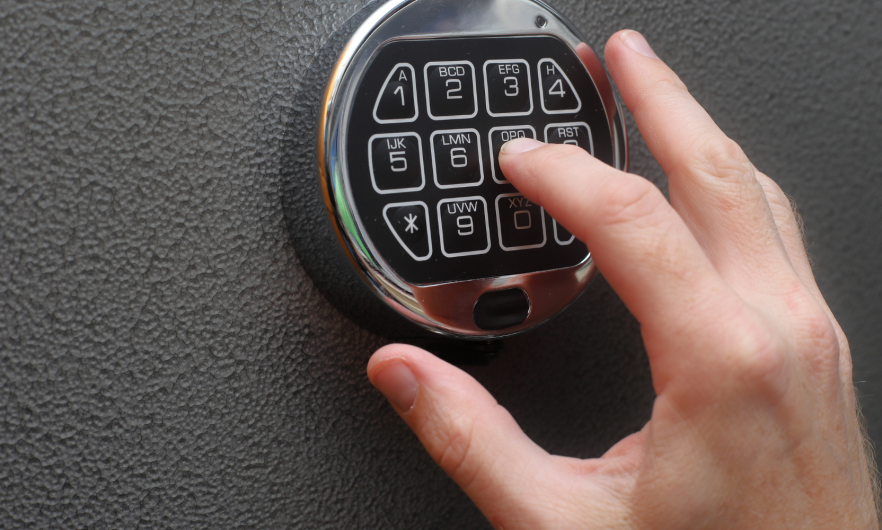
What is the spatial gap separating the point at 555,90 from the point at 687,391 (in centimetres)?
21

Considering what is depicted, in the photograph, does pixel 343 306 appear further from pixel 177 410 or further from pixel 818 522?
pixel 818 522

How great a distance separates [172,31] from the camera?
35cm

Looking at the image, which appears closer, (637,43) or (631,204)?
(631,204)

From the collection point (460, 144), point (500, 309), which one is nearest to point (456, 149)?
point (460, 144)

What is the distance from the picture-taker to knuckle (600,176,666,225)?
0.31m

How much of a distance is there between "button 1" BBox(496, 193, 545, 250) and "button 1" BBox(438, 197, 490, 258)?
0.01m

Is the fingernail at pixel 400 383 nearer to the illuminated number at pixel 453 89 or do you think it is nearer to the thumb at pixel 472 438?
the thumb at pixel 472 438

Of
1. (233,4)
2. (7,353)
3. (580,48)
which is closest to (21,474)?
(7,353)

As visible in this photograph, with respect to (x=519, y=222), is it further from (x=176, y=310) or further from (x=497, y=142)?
(x=176, y=310)

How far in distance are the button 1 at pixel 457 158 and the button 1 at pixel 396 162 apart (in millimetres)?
11

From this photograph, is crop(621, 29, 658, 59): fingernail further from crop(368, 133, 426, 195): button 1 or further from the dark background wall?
crop(368, 133, 426, 195): button 1

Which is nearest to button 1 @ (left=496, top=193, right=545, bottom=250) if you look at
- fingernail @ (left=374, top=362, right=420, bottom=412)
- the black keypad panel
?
the black keypad panel

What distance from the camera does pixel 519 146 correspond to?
366 millimetres

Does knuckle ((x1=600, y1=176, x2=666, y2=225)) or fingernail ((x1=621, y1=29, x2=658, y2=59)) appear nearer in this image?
knuckle ((x1=600, y1=176, x2=666, y2=225))
